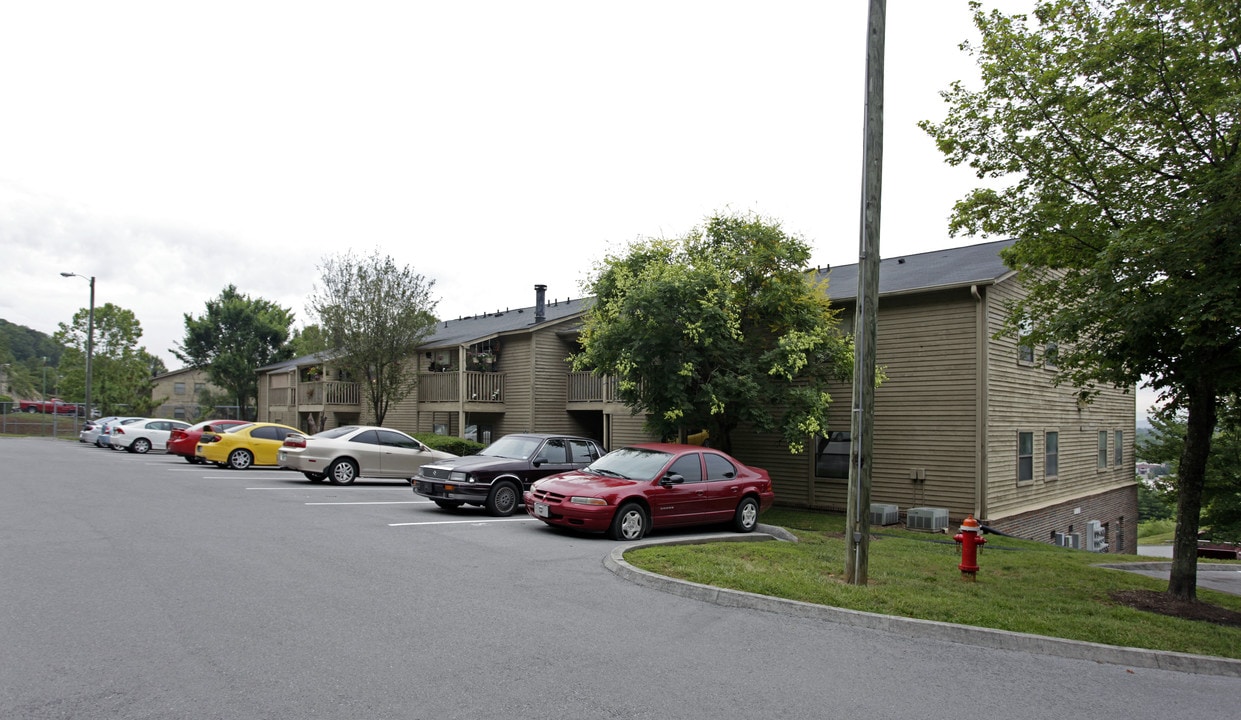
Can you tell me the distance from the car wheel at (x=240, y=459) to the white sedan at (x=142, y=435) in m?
10.3

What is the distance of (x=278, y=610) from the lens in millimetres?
6332

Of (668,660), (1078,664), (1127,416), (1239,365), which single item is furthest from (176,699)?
(1127,416)

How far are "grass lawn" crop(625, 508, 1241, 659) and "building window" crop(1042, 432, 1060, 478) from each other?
708 cm

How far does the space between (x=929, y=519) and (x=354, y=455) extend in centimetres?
1308

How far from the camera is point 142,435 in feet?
99.6

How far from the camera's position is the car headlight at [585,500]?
11055mm

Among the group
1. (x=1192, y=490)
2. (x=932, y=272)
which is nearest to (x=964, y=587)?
(x=1192, y=490)

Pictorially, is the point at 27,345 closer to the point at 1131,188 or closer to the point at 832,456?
the point at 832,456

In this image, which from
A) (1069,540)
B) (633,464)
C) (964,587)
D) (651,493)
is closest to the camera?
(964,587)

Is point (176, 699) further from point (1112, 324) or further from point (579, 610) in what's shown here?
point (1112, 324)

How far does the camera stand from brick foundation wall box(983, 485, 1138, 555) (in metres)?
18.2

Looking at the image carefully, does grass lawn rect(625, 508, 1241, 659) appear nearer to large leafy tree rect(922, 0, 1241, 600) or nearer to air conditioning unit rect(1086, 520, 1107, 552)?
large leafy tree rect(922, 0, 1241, 600)

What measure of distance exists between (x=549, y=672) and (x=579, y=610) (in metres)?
1.79

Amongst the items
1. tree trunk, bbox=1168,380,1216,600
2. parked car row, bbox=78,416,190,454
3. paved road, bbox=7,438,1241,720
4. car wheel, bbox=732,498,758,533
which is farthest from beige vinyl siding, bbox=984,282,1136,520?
parked car row, bbox=78,416,190,454
